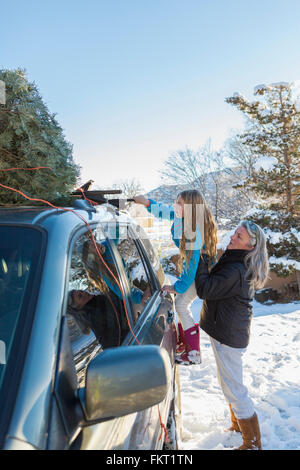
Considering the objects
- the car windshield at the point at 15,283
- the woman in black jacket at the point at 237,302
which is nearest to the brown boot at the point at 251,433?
the woman in black jacket at the point at 237,302

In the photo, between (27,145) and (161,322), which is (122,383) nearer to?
(161,322)

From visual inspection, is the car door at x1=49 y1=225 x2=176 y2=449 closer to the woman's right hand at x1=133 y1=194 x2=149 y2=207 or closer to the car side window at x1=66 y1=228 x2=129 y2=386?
the car side window at x1=66 y1=228 x2=129 y2=386

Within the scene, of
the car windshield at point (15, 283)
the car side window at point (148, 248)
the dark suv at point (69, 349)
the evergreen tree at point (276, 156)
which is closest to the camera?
the dark suv at point (69, 349)

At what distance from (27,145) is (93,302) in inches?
58.0

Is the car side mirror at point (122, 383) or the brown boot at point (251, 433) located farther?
the brown boot at point (251, 433)

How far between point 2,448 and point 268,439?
276cm

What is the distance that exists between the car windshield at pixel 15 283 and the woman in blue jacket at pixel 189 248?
1491 millimetres

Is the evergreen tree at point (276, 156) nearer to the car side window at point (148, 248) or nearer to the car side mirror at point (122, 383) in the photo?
the car side window at point (148, 248)

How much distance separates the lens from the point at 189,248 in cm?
258

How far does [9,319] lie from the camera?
1.15 meters

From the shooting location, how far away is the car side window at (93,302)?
4.33 ft

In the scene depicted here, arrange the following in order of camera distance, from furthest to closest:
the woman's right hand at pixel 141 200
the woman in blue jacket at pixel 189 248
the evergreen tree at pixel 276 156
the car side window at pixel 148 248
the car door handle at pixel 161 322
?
1. the evergreen tree at pixel 276 156
2. the woman's right hand at pixel 141 200
3. the car side window at pixel 148 248
4. the woman in blue jacket at pixel 189 248
5. the car door handle at pixel 161 322

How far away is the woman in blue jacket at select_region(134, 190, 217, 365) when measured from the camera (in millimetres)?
2547

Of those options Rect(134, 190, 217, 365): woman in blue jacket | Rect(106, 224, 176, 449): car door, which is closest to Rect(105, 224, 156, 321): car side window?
Rect(106, 224, 176, 449): car door
